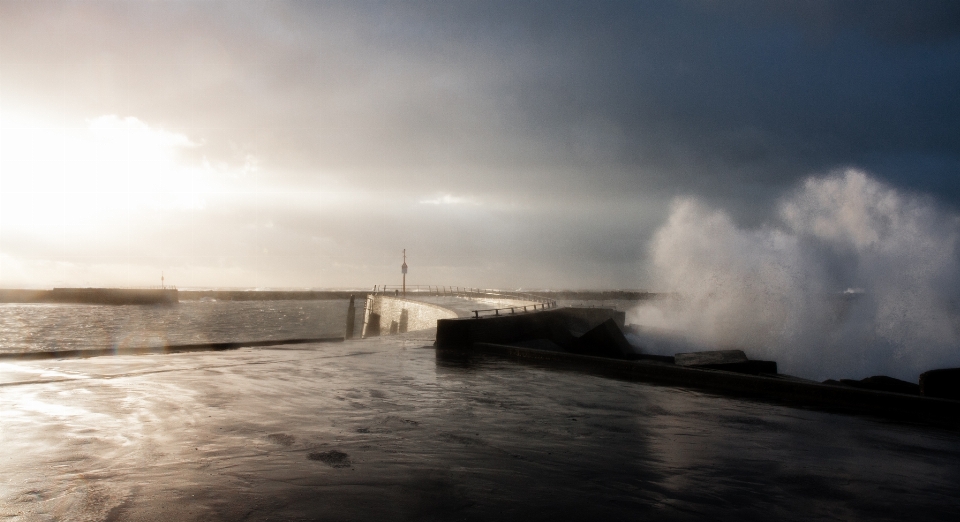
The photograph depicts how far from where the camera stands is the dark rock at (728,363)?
12938 millimetres

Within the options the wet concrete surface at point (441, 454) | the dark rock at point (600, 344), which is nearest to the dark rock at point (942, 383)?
the wet concrete surface at point (441, 454)

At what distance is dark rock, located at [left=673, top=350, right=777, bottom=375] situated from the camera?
509 inches

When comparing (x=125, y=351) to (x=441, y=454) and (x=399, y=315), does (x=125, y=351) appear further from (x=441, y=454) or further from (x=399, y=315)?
(x=399, y=315)

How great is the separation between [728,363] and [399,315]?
2942cm

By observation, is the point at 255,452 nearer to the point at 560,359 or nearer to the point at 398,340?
the point at 560,359

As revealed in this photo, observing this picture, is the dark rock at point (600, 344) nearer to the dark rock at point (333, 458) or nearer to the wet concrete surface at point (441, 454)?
the wet concrete surface at point (441, 454)

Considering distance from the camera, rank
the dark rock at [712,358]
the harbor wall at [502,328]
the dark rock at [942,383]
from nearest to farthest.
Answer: the dark rock at [942,383]
the dark rock at [712,358]
the harbor wall at [502,328]

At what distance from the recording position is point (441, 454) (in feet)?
18.7

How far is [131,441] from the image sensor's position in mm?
6086

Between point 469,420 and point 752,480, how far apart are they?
342 centimetres

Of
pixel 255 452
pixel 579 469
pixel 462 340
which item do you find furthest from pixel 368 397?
pixel 462 340

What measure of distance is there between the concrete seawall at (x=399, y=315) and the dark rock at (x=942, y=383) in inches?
539

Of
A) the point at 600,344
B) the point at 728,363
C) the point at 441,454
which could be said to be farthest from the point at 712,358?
the point at 441,454

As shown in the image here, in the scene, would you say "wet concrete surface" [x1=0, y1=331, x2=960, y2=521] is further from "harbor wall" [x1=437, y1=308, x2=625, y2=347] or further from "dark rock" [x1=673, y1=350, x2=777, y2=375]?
"harbor wall" [x1=437, y1=308, x2=625, y2=347]
